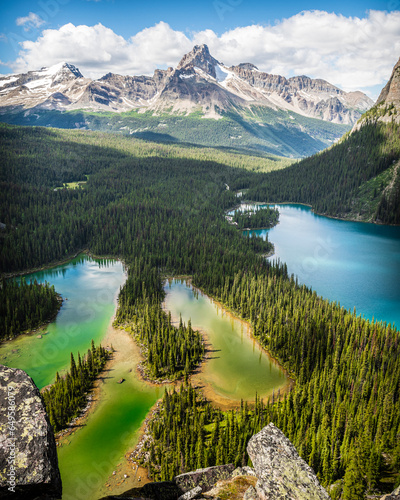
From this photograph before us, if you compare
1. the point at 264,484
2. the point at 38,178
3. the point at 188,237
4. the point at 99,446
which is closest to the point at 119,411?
the point at 99,446

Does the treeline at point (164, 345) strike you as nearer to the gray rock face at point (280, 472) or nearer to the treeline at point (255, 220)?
the gray rock face at point (280, 472)

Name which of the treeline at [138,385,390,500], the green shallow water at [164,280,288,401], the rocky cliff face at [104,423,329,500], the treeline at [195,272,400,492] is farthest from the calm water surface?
the rocky cliff face at [104,423,329,500]

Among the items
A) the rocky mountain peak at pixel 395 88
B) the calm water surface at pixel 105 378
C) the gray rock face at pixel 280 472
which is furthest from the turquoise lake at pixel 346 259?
the rocky mountain peak at pixel 395 88

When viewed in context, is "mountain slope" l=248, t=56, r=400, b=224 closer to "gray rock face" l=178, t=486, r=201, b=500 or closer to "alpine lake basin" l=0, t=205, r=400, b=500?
"alpine lake basin" l=0, t=205, r=400, b=500

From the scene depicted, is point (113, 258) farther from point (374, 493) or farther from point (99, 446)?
point (374, 493)

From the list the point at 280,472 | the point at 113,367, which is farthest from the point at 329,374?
the point at 280,472

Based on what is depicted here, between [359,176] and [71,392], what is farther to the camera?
[359,176]

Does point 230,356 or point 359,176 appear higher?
point 359,176

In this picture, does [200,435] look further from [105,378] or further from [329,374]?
A: [329,374]
